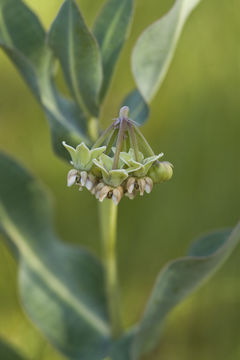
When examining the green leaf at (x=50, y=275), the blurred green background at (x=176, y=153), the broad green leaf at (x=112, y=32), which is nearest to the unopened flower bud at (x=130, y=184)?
the broad green leaf at (x=112, y=32)

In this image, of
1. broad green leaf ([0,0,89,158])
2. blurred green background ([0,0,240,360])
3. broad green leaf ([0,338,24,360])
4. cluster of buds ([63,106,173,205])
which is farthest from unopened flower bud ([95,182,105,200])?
blurred green background ([0,0,240,360])

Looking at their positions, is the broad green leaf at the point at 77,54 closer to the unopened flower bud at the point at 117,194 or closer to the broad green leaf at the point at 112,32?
the broad green leaf at the point at 112,32

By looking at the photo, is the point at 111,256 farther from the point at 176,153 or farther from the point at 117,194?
the point at 176,153

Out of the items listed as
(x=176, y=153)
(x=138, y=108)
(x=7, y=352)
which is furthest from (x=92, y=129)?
(x=176, y=153)

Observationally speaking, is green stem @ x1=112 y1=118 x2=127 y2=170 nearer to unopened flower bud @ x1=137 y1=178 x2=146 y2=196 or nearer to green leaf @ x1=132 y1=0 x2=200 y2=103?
unopened flower bud @ x1=137 y1=178 x2=146 y2=196

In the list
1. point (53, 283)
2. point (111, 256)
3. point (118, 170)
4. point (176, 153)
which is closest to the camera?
point (118, 170)

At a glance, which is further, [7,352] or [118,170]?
[7,352]
